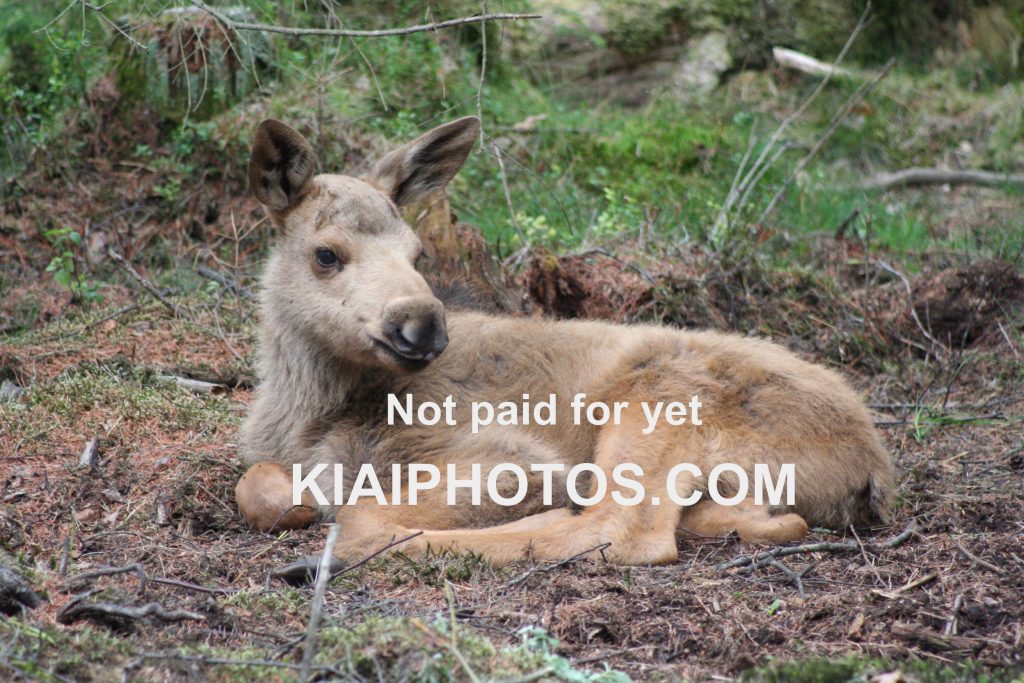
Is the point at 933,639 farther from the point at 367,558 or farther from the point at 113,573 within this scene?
the point at 113,573

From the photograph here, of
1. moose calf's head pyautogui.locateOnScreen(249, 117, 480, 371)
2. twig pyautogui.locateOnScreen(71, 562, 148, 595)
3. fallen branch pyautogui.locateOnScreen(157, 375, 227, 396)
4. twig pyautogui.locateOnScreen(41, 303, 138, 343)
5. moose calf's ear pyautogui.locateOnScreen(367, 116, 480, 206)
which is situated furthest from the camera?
twig pyautogui.locateOnScreen(41, 303, 138, 343)

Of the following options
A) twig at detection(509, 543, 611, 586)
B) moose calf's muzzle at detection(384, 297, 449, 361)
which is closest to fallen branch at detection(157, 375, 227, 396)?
moose calf's muzzle at detection(384, 297, 449, 361)

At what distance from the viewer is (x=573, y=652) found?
4086 mm

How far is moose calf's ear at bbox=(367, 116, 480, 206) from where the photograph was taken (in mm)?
6543

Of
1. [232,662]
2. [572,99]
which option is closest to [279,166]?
[232,662]

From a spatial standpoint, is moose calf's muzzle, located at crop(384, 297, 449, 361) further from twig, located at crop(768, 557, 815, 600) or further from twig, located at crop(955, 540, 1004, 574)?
twig, located at crop(955, 540, 1004, 574)

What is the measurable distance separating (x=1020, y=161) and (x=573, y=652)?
457 inches

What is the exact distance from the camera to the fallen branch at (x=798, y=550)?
199 inches

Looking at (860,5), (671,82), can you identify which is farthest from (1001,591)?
(860,5)

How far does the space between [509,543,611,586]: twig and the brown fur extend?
0.09 meters

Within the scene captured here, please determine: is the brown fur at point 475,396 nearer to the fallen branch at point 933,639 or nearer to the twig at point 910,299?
the fallen branch at point 933,639

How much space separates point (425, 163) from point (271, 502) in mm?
2304

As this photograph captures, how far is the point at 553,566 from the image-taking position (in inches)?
196

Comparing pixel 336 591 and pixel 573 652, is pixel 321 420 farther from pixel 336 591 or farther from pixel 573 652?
pixel 573 652
